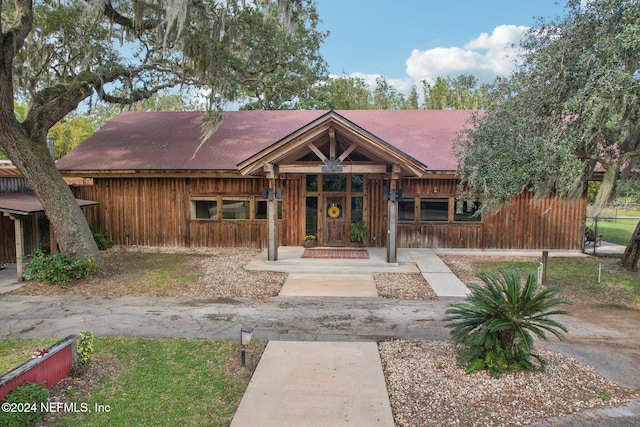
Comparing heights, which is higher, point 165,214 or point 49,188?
point 49,188

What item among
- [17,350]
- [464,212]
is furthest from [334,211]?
[17,350]

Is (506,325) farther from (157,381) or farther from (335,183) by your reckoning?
(335,183)

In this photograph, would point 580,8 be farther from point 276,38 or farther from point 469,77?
point 469,77

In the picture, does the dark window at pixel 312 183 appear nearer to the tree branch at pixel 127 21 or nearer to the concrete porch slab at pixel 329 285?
the concrete porch slab at pixel 329 285

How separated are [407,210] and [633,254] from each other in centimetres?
686

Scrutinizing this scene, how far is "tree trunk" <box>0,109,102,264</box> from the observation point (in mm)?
9844

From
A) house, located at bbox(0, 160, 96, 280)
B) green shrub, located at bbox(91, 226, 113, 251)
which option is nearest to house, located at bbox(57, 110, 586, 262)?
green shrub, located at bbox(91, 226, 113, 251)

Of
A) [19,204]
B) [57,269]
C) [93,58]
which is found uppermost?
[93,58]

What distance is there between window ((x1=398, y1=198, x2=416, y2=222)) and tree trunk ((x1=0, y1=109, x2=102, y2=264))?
33.1ft

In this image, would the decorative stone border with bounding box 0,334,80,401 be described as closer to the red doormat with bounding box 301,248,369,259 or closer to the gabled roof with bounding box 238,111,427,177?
the gabled roof with bounding box 238,111,427,177

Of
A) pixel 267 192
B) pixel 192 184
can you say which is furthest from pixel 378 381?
pixel 192 184

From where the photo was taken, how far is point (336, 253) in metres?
13.3

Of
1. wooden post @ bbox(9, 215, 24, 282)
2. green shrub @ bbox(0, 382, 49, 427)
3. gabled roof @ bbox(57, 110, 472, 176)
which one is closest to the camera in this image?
green shrub @ bbox(0, 382, 49, 427)

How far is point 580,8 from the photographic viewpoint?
8203 millimetres
